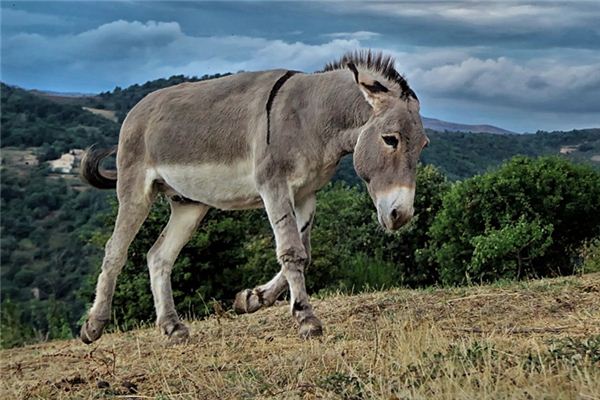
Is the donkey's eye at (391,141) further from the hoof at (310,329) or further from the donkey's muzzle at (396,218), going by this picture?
the hoof at (310,329)

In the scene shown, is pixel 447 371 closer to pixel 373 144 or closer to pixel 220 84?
pixel 373 144

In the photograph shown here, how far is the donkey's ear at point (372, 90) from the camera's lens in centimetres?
802

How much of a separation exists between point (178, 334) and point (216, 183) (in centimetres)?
163

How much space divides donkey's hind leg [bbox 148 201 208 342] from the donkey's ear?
2.87 m

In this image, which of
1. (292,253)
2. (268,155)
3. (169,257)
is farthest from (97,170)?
(292,253)

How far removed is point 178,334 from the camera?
9.59m

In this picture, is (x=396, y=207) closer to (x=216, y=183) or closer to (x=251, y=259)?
(x=216, y=183)

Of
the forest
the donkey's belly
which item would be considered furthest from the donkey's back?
the forest

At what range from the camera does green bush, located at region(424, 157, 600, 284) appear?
17828 millimetres

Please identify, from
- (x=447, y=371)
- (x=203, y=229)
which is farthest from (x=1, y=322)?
(x=447, y=371)

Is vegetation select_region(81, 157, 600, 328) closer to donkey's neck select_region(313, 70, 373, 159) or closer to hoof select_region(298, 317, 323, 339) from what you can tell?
hoof select_region(298, 317, 323, 339)

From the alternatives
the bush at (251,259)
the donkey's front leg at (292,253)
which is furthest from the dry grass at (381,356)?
the bush at (251,259)

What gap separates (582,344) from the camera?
5.69m

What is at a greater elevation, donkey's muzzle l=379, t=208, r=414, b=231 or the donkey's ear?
the donkey's ear
